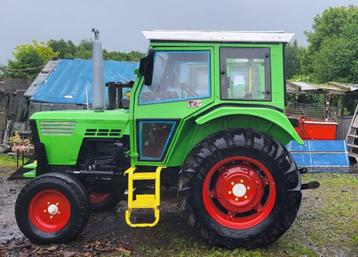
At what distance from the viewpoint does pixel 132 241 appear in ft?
18.6

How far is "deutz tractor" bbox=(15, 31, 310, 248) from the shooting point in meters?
5.27

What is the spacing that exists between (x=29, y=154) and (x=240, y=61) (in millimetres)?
9223

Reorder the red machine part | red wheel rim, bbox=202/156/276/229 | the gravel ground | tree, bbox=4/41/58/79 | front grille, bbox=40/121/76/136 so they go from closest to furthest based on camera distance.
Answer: the gravel ground → red wheel rim, bbox=202/156/276/229 → front grille, bbox=40/121/76/136 → the red machine part → tree, bbox=4/41/58/79

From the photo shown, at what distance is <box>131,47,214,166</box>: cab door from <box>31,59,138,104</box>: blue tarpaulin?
8749 millimetres

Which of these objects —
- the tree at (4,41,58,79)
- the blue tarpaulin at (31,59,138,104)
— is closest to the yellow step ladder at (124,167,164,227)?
the blue tarpaulin at (31,59,138,104)

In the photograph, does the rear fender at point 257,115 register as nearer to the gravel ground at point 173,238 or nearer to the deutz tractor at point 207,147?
the deutz tractor at point 207,147

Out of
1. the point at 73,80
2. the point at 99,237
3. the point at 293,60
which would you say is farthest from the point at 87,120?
the point at 293,60

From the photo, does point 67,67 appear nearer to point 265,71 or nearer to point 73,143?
point 73,143

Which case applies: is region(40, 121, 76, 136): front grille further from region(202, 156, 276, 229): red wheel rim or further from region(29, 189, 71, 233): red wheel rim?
region(202, 156, 276, 229): red wheel rim

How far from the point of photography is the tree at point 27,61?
37334 mm

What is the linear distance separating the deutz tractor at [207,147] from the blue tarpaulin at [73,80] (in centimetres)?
875

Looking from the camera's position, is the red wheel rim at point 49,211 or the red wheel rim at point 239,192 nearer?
the red wheel rim at point 239,192

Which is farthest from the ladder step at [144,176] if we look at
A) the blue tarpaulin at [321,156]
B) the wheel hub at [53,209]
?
the blue tarpaulin at [321,156]

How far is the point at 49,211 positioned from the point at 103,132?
1146 mm
